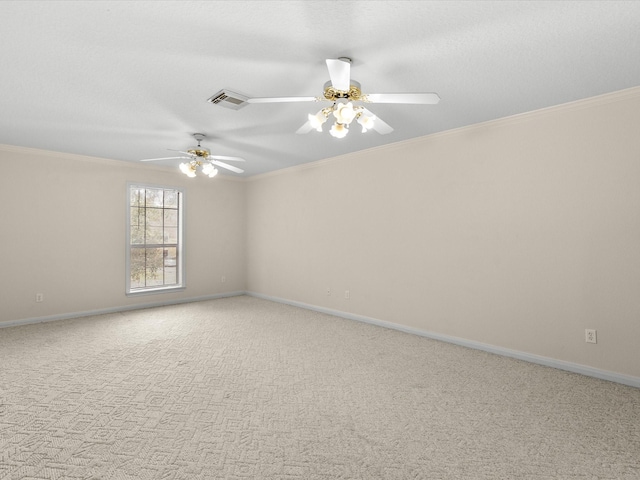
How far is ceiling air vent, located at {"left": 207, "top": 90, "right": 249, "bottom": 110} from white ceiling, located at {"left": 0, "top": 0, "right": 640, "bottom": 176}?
63 millimetres

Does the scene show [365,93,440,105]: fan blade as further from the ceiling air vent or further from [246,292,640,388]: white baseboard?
[246,292,640,388]: white baseboard

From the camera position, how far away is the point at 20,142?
14.8ft

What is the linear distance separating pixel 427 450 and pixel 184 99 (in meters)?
3.24

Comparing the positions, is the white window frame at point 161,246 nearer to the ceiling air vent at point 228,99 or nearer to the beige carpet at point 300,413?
the beige carpet at point 300,413

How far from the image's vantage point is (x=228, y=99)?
2918 mm

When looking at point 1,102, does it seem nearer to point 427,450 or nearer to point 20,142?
point 20,142

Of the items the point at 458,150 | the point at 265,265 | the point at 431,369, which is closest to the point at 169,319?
the point at 265,265

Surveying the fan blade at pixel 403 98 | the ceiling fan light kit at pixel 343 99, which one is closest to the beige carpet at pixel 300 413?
the ceiling fan light kit at pixel 343 99

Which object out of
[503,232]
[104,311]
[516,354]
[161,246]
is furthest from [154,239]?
[516,354]

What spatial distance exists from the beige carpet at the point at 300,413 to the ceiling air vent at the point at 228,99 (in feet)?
7.83

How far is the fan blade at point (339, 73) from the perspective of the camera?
1933 millimetres

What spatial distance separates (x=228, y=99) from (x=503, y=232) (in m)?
2.99

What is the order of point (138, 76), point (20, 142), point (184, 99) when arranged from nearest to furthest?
point (138, 76) → point (184, 99) → point (20, 142)

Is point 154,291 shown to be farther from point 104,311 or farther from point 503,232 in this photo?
point 503,232
